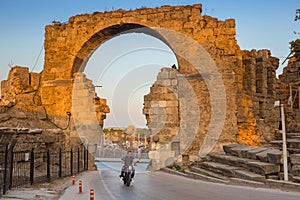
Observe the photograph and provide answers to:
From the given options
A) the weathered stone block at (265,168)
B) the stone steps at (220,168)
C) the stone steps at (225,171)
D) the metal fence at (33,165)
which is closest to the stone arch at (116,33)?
the stone steps at (220,168)

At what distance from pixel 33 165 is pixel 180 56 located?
290 inches

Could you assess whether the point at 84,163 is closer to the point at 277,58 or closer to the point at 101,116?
the point at 101,116

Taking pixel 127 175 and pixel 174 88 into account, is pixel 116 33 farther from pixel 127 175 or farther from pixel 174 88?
pixel 127 175

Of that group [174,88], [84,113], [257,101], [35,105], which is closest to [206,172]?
[174,88]

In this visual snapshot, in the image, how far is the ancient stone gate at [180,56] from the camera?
13586 mm

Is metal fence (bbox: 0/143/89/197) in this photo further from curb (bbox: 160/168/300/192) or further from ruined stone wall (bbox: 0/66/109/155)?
curb (bbox: 160/168/300/192)

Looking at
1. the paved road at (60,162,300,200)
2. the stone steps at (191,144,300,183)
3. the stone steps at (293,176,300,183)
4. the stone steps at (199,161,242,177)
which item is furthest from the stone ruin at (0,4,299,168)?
the stone steps at (293,176,300,183)

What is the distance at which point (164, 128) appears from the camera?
14.3 m

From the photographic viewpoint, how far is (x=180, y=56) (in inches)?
568

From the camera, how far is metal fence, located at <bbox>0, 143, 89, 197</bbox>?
27.4 feet

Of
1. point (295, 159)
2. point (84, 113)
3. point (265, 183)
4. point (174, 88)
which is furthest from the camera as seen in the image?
point (84, 113)

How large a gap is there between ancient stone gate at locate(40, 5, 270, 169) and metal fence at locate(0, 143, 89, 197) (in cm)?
194

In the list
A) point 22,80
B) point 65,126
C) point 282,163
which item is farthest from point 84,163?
point 282,163

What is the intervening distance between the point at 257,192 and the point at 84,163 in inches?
376
